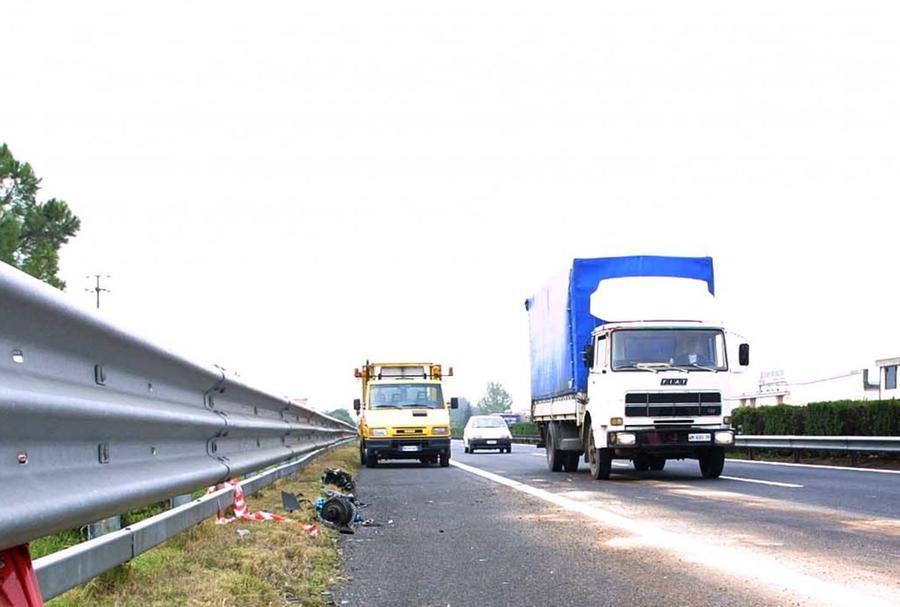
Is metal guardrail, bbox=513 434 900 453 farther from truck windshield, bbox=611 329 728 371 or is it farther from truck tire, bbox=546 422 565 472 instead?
truck windshield, bbox=611 329 728 371

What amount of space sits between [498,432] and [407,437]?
1573 centimetres

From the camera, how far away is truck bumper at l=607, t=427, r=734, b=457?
16.2 metres

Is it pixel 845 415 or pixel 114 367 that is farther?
pixel 845 415

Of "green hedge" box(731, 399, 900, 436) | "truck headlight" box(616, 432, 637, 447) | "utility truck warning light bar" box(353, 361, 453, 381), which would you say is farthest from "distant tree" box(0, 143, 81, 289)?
"truck headlight" box(616, 432, 637, 447)

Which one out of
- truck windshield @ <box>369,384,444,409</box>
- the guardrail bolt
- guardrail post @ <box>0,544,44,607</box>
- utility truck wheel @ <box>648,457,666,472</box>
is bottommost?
utility truck wheel @ <box>648,457,666,472</box>

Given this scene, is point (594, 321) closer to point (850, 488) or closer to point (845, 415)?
point (850, 488)

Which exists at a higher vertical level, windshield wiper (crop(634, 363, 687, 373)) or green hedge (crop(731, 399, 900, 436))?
windshield wiper (crop(634, 363, 687, 373))

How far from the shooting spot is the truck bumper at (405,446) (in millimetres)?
23688

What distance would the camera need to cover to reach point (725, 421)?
54.9ft

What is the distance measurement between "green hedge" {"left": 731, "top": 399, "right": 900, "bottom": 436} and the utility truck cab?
732 centimetres

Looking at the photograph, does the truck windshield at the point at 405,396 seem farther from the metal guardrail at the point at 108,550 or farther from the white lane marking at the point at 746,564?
the metal guardrail at the point at 108,550

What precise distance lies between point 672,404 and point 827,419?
1026 cm

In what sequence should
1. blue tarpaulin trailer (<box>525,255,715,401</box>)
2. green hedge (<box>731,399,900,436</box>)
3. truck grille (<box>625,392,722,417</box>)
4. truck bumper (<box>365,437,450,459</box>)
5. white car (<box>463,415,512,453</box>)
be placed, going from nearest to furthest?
truck grille (<box>625,392,722,417</box>)
blue tarpaulin trailer (<box>525,255,715,401</box>)
green hedge (<box>731,399,900,436</box>)
truck bumper (<box>365,437,450,459</box>)
white car (<box>463,415,512,453</box>)

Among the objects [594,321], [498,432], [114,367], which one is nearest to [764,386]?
[498,432]
